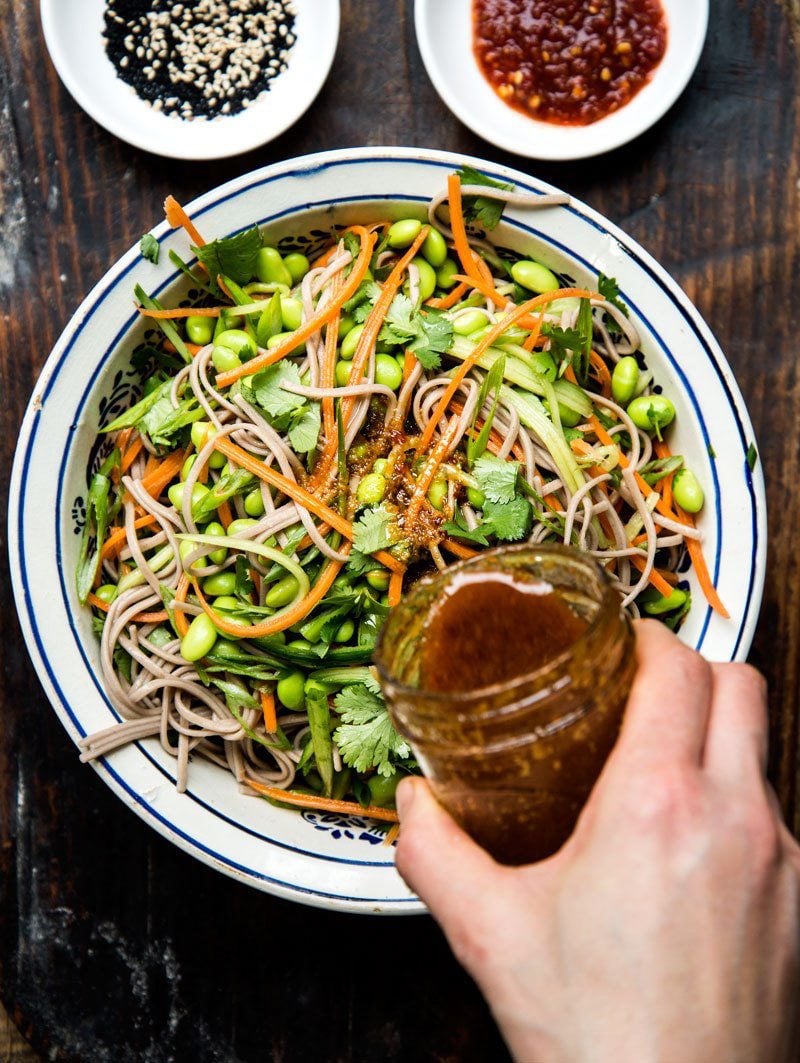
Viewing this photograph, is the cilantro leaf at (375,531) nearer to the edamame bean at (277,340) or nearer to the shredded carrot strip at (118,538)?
the edamame bean at (277,340)

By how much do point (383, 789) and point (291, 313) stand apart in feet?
5.30

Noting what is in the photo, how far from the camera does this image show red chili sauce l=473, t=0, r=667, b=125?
335 centimetres

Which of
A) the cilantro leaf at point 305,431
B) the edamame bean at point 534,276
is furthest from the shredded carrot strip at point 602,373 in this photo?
the cilantro leaf at point 305,431

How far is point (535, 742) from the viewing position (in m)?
1.71

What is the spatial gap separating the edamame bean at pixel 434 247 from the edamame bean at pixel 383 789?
5.69 ft

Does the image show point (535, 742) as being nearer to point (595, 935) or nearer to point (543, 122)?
point (595, 935)

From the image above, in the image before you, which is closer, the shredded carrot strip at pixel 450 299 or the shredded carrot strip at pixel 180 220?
the shredded carrot strip at pixel 180 220

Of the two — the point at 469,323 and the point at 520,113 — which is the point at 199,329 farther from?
the point at 520,113

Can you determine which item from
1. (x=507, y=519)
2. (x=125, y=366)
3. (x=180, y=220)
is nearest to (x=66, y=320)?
(x=125, y=366)

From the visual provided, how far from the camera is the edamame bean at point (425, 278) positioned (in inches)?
120

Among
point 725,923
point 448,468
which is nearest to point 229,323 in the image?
point 448,468

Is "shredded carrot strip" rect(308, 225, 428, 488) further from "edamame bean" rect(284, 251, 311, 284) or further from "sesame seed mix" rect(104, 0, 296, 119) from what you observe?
"sesame seed mix" rect(104, 0, 296, 119)

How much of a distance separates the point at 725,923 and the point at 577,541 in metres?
1.42

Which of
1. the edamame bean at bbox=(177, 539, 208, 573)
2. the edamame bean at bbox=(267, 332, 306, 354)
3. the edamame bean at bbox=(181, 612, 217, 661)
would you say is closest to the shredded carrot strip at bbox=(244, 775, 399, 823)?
the edamame bean at bbox=(181, 612, 217, 661)
